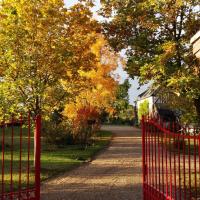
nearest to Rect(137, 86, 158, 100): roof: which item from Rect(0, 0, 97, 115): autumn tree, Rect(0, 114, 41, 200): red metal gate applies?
Rect(0, 0, 97, 115): autumn tree

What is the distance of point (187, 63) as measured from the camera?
14.4m

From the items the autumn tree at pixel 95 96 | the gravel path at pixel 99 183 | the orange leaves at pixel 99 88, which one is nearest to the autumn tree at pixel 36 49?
the gravel path at pixel 99 183

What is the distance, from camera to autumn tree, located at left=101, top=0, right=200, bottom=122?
13.7m

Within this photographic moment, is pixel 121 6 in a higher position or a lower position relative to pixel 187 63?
higher

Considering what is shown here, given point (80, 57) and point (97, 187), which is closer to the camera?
→ point (97, 187)

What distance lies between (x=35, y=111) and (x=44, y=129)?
41.4 ft

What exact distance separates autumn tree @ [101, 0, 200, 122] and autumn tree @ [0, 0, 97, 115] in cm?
161

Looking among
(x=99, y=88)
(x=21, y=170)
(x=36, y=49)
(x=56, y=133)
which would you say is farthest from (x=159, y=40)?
(x=99, y=88)

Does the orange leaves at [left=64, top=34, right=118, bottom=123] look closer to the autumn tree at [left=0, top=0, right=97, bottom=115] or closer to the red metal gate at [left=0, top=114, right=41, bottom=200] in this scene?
the red metal gate at [left=0, top=114, right=41, bottom=200]

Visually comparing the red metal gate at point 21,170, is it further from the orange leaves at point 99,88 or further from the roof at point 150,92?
the orange leaves at point 99,88

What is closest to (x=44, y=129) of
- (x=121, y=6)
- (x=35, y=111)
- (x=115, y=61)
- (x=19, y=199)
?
(x=115, y=61)

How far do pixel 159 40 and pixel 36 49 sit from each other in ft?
15.4

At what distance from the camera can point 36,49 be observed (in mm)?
15867

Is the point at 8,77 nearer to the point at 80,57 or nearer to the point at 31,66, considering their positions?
the point at 31,66
